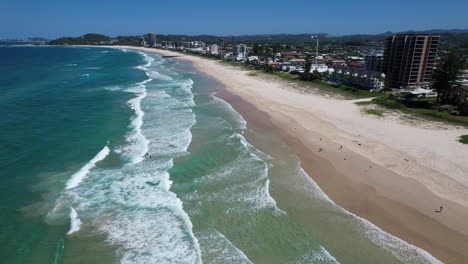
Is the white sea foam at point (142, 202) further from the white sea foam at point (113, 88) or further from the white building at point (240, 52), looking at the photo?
the white building at point (240, 52)

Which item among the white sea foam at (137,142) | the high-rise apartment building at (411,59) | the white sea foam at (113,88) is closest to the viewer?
the white sea foam at (137,142)

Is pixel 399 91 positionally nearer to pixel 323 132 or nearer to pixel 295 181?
pixel 323 132

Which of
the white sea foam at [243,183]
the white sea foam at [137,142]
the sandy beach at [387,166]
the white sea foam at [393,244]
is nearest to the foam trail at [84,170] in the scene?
the white sea foam at [137,142]

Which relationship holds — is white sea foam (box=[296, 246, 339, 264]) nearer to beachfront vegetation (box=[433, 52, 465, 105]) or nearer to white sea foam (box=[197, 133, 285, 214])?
white sea foam (box=[197, 133, 285, 214])

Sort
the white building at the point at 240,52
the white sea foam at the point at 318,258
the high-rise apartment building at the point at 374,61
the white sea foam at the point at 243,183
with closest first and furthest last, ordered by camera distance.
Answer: the white sea foam at the point at 318,258, the white sea foam at the point at 243,183, the high-rise apartment building at the point at 374,61, the white building at the point at 240,52

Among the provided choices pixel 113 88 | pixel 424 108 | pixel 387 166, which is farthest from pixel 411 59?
pixel 113 88

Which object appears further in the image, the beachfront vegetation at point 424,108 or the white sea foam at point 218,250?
the beachfront vegetation at point 424,108
